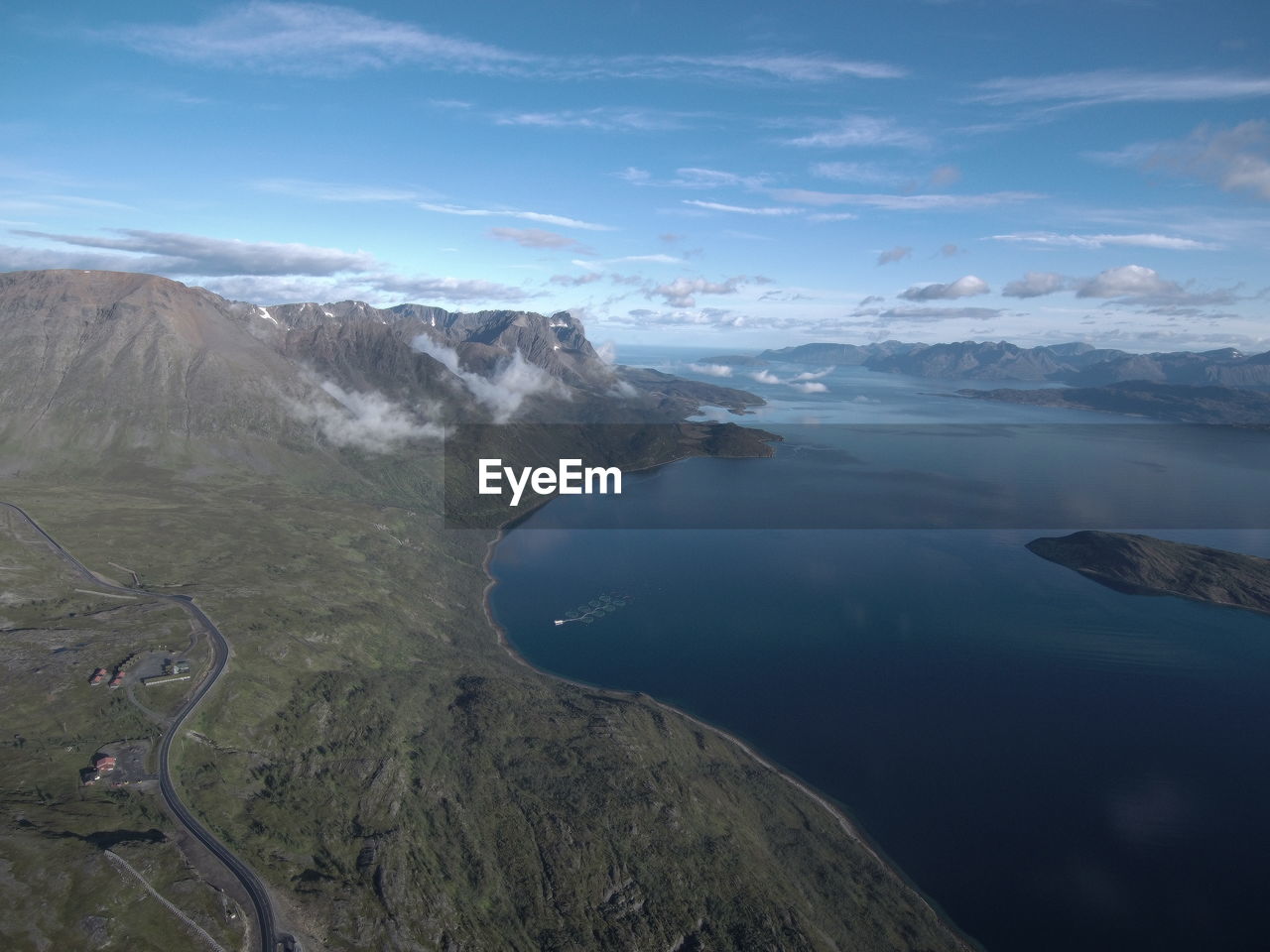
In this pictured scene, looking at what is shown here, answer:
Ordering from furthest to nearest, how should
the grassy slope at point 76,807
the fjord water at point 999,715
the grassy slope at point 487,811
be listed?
the fjord water at point 999,715
the grassy slope at point 487,811
the grassy slope at point 76,807

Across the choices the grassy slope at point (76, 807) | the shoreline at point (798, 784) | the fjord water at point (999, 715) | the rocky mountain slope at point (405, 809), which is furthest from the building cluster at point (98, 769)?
the fjord water at point (999, 715)

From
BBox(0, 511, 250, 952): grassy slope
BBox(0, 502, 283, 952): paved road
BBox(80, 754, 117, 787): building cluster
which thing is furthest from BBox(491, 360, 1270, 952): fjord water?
BBox(80, 754, 117, 787): building cluster

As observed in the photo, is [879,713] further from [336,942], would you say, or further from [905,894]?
[336,942]

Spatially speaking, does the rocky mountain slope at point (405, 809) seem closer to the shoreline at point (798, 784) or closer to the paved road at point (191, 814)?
the shoreline at point (798, 784)

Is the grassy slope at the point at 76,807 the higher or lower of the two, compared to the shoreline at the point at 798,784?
higher

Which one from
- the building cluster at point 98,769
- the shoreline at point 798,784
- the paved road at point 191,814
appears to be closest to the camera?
the paved road at point 191,814
